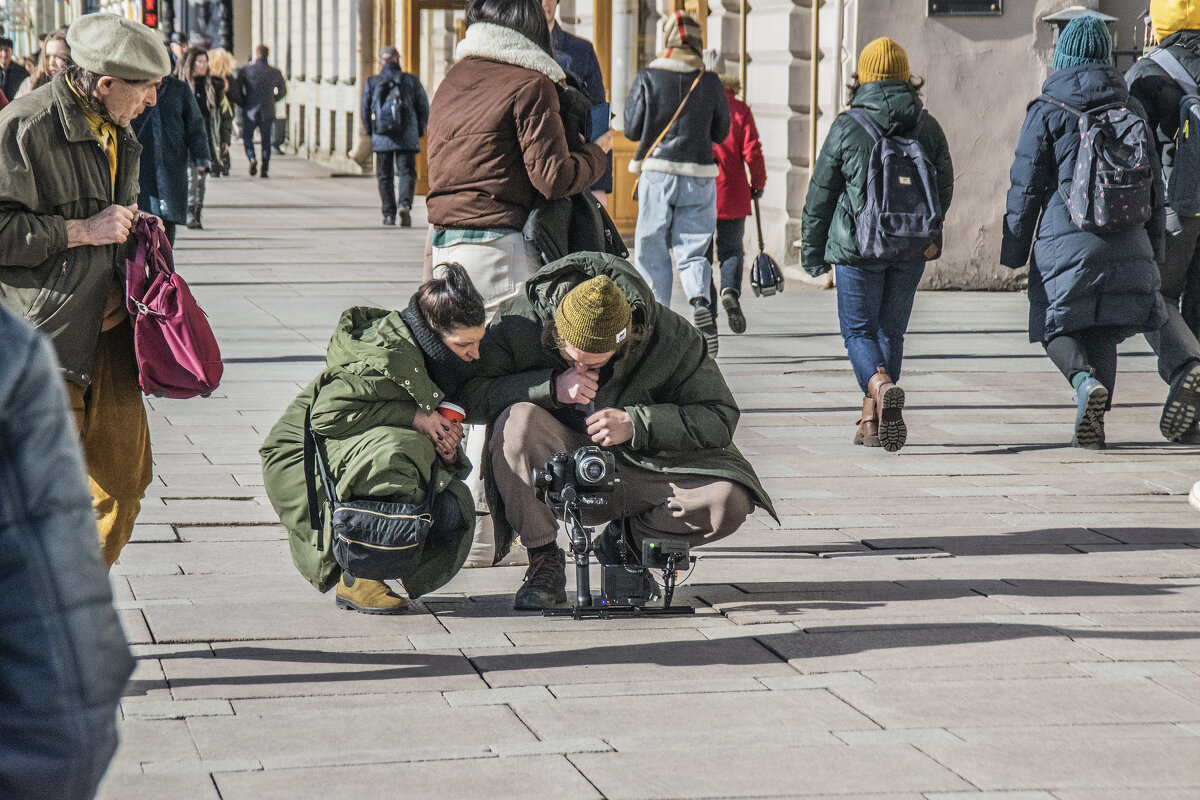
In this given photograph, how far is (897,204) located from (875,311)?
51 centimetres

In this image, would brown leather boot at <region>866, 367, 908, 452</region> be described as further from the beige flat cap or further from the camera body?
the beige flat cap

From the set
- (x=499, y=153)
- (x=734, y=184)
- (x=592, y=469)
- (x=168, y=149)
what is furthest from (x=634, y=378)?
(x=168, y=149)

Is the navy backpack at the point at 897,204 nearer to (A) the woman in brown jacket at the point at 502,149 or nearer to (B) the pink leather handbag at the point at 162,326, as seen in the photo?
(A) the woman in brown jacket at the point at 502,149

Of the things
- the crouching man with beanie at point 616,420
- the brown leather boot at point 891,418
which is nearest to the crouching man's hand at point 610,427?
the crouching man with beanie at point 616,420

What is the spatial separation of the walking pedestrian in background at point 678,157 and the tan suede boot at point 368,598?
5.06 m

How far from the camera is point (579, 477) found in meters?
4.75

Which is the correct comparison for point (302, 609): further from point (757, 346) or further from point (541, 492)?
point (757, 346)

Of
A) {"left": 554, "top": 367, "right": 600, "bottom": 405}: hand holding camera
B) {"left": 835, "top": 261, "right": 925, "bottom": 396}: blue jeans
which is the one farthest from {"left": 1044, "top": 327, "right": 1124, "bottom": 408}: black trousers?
{"left": 554, "top": 367, "right": 600, "bottom": 405}: hand holding camera

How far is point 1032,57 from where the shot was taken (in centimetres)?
1320

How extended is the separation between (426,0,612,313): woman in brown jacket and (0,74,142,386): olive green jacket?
1.57 m

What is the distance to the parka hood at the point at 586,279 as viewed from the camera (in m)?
4.91

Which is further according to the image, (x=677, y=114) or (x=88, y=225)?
(x=677, y=114)

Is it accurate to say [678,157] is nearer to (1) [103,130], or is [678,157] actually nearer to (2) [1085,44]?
(2) [1085,44]

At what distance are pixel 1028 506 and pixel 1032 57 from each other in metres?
7.46
